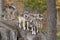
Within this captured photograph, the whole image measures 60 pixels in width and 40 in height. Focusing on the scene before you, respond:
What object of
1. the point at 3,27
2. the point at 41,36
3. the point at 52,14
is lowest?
the point at 41,36

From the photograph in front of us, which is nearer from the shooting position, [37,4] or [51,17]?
[51,17]

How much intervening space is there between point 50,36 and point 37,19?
350 centimetres

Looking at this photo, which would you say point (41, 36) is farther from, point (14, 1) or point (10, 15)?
point (14, 1)

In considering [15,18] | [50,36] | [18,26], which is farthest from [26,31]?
[50,36]

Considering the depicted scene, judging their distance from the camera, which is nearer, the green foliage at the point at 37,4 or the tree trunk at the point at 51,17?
the tree trunk at the point at 51,17

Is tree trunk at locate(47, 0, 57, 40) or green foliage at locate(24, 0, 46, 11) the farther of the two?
green foliage at locate(24, 0, 46, 11)

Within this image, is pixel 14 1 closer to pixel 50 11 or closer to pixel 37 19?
pixel 37 19

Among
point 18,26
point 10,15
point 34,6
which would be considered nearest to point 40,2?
point 34,6

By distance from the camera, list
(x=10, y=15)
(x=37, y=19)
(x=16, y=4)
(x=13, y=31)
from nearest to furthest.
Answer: (x=13, y=31)
(x=37, y=19)
(x=10, y=15)
(x=16, y=4)

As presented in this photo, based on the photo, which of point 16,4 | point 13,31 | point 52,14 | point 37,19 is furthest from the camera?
point 16,4

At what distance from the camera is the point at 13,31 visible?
21.4ft

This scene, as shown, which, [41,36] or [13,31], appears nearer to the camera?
[13,31]

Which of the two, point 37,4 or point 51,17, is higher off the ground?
point 51,17

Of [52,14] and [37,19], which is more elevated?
[52,14]
